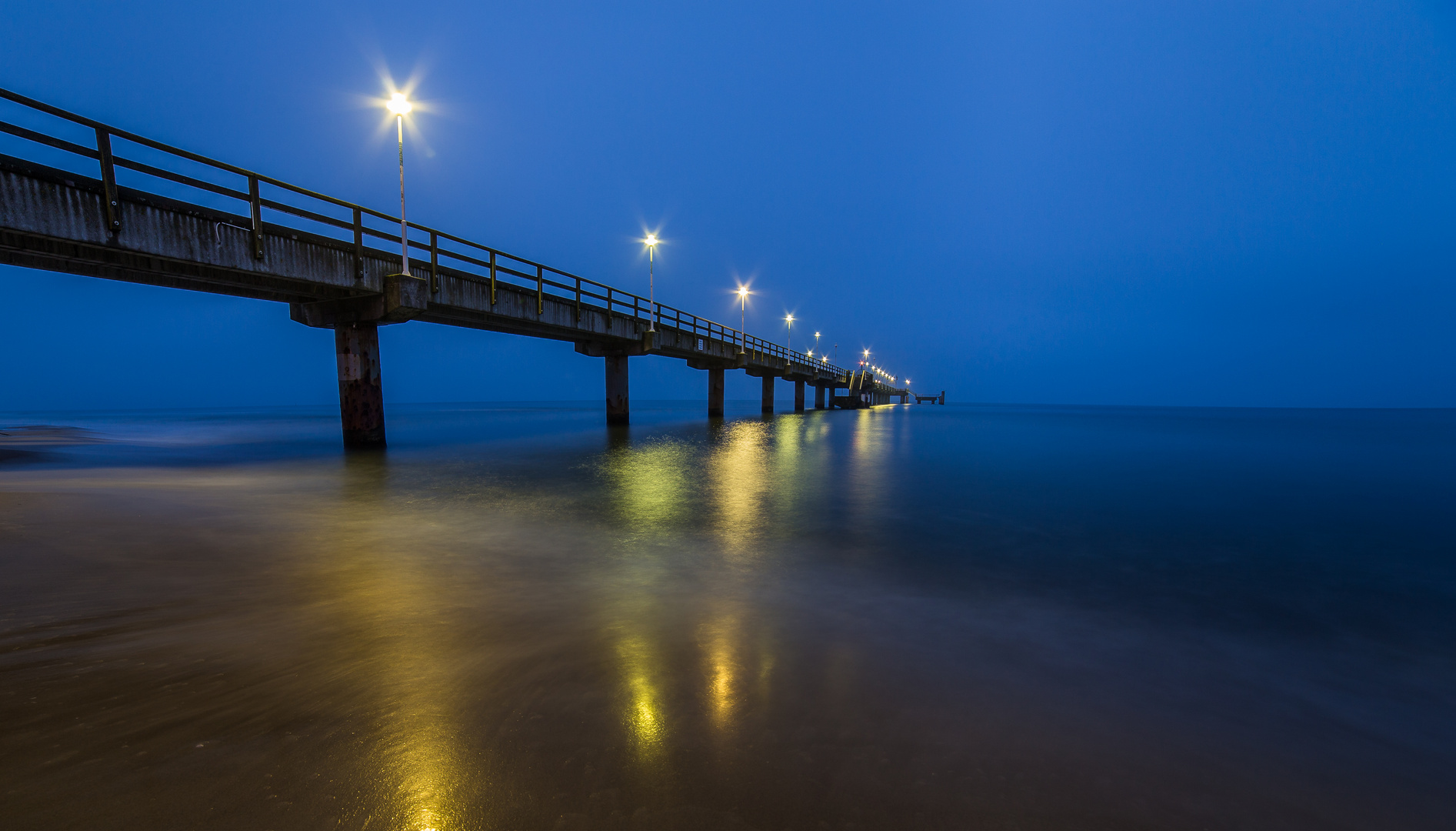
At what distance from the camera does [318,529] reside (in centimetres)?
820

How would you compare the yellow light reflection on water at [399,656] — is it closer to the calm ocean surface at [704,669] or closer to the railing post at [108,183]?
the calm ocean surface at [704,669]

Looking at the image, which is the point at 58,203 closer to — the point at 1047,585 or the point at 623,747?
the point at 623,747

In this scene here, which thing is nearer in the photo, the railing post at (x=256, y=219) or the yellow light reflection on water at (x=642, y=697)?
the yellow light reflection on water at (x=642, y=697)

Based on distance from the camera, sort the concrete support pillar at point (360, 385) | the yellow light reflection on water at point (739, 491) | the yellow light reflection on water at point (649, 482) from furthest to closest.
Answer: the concrete support pillar at point (360, 385)
the yellow light reflection on water at point (649, 482)
the yellow light reflection on water at point (739, 491)

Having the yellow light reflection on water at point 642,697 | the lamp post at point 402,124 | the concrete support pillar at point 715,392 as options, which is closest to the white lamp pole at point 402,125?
the lamp post at point 402,124

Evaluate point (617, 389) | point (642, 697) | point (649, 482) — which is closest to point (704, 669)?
point (642, 697)

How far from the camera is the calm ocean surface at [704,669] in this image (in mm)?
2775

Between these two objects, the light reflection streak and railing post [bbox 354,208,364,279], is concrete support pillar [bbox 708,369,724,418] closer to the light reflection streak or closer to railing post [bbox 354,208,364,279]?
railing post [bbox 354,208,364,279]

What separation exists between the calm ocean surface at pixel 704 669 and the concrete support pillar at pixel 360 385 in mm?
9594

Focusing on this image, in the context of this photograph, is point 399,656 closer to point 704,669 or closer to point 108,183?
point 704,669

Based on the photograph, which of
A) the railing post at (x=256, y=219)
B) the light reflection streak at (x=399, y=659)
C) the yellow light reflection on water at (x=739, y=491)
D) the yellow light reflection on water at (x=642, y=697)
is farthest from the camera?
the railing post at (x=256, y=219)

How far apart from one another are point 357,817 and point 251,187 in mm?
16554

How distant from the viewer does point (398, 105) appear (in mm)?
15969

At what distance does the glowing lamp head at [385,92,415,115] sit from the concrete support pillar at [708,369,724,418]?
3060 cm
